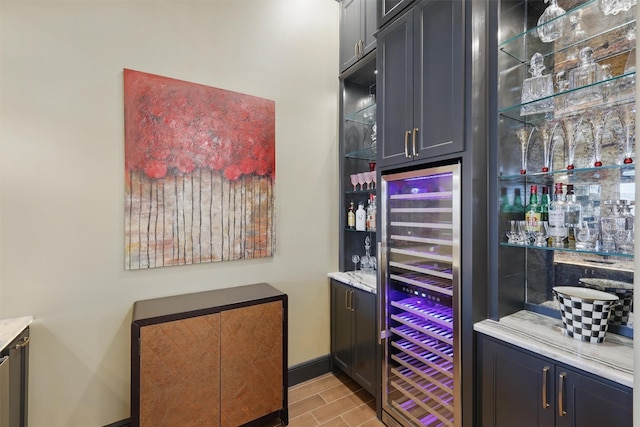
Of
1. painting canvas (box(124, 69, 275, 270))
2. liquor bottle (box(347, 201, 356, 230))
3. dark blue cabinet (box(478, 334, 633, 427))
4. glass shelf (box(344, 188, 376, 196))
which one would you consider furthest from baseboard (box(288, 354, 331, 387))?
glass shelf (box(344, 188, 376, 196))

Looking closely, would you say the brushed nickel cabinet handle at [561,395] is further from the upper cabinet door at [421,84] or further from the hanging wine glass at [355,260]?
the hanging wine glass at [355,260]

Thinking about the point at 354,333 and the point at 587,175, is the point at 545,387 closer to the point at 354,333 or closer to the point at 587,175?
the point at 587,175

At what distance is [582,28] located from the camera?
1.55 meters

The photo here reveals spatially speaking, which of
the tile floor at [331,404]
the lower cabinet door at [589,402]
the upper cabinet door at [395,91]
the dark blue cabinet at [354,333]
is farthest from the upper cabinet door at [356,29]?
the tile floor at [331,404]

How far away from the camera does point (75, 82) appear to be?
180cm

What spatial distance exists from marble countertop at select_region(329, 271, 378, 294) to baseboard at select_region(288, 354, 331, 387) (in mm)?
807

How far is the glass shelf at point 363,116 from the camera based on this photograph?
2.83 m

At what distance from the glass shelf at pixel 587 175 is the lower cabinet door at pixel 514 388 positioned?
0.93 metres

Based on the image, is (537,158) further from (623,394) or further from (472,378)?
(472,378)

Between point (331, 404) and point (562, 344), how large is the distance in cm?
173

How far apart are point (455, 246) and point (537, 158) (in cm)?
72

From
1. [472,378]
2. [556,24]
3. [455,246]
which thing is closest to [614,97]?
[556,24]

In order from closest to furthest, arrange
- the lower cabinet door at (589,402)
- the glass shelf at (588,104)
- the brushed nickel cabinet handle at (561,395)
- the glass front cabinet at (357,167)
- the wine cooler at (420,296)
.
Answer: the lower cabinet door at (589,402), the brushed nickel cabinet handle at (561,395), the glass shelf at (588,104), the wine cooler at (420,296), the glass front cabinet at (357,167)

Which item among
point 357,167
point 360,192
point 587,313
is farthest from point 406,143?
point 587,313
